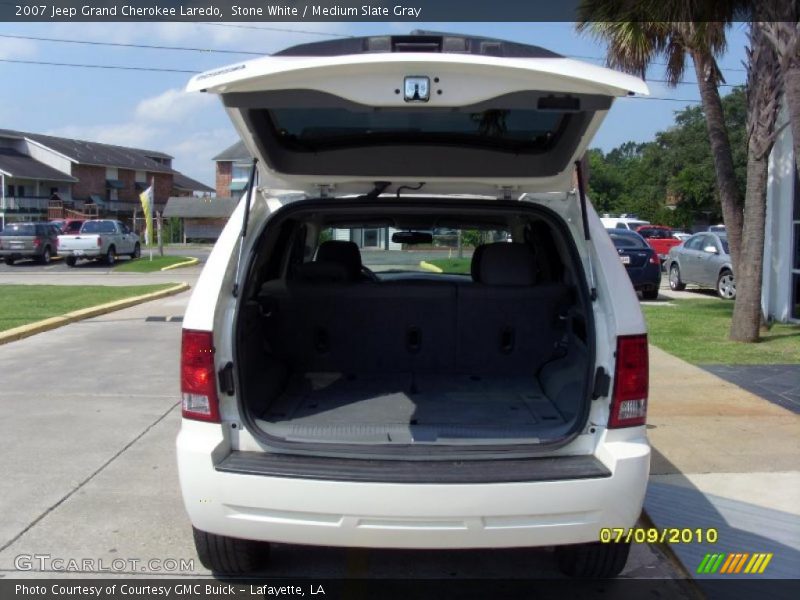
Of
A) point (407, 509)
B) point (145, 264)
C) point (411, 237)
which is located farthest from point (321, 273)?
point (145, 264)

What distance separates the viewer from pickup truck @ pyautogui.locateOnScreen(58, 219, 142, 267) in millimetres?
29109

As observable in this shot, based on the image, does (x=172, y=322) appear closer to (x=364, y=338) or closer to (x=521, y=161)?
(x=364, y=338)

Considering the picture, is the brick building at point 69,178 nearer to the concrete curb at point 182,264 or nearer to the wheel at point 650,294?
the concrete curb at point 182,264

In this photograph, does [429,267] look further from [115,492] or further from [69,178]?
[69,178]

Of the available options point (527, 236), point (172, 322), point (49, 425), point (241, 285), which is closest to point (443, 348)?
point (527, 236)

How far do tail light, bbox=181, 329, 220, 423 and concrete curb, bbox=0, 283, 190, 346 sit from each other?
812cm

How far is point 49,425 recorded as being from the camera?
21.8 feet

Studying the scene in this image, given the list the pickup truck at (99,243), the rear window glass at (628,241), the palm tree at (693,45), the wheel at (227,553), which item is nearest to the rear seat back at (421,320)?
the wheel at (227,553)

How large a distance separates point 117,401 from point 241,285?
433 centimetres

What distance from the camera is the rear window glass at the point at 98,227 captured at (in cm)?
3061

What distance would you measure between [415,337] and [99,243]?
26768mm

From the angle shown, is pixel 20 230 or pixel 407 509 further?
pixel 20 230

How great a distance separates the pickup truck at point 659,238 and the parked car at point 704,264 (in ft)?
36.4

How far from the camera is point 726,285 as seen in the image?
17.1 m
